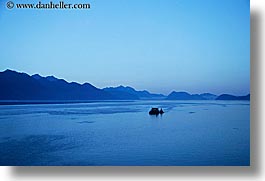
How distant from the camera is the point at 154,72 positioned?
2.18m

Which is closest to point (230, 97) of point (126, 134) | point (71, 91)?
point (126, 134)

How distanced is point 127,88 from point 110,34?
33 cm

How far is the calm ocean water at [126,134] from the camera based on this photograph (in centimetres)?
211

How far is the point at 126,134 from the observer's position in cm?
214

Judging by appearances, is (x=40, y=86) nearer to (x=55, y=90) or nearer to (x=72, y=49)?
(x=55, y=90)

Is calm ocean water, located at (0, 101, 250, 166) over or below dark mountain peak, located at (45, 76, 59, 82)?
below

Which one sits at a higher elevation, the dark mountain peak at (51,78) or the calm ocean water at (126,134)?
the dark mountain peak at (51,78)

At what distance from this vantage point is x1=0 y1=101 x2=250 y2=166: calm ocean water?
211 centimetres
